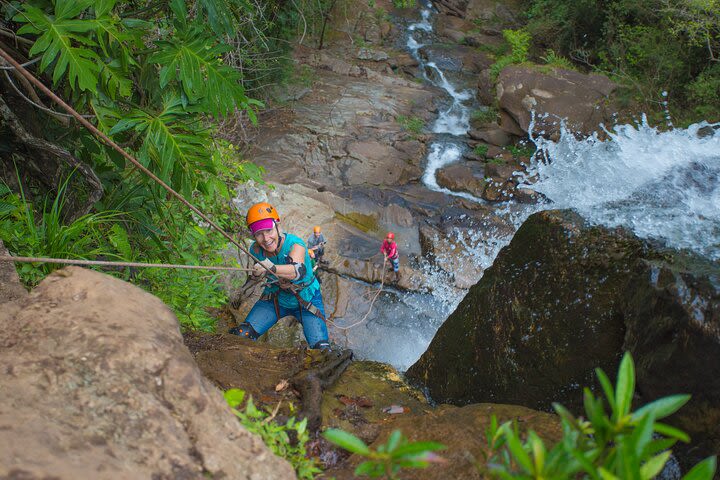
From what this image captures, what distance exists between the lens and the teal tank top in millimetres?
4449

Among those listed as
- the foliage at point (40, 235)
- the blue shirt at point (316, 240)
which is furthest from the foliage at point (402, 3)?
the foliage at point (40, 235)

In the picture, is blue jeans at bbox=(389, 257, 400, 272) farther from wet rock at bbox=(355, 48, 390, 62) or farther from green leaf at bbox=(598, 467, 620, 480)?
wet rock at bbox=(355, 48, 390, 62)

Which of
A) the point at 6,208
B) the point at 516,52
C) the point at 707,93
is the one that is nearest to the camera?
the point at 6,208

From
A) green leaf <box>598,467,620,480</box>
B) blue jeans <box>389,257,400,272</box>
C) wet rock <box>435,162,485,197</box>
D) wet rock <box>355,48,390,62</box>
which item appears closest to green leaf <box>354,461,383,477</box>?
green leaf <box>598,467,620,480</box>

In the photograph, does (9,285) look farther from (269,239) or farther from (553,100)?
(553,100)

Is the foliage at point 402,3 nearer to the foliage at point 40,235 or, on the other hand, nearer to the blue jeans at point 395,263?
the blue jeans at point 395,263

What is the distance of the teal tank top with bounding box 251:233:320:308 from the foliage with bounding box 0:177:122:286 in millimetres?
1196

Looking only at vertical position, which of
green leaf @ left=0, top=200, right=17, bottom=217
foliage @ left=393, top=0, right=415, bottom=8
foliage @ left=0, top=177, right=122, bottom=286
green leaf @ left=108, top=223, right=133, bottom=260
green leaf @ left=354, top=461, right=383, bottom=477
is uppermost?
foliage @ left=393, top=0, right=415, bottom=8

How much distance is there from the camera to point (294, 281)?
4617mm

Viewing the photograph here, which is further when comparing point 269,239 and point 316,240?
point 316,240

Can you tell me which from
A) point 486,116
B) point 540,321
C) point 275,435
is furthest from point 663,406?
point 486,116

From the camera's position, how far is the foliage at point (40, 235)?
3471mm

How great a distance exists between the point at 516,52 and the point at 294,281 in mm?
12183

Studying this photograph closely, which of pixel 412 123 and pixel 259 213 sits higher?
pixel 259 213
